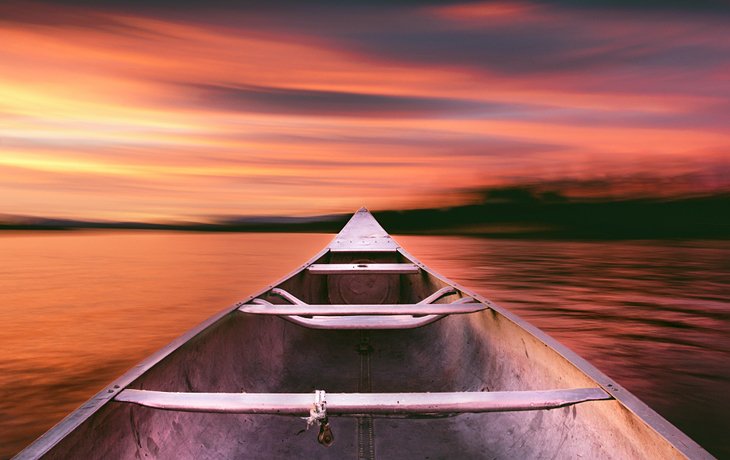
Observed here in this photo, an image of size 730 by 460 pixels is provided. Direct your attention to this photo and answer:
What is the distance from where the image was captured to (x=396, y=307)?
11.6 ft

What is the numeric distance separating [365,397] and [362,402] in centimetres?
5

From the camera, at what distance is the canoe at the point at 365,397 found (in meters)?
1.83

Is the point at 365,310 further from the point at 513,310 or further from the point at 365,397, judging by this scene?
the point at 513,310

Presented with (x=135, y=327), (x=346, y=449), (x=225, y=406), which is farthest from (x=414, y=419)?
(x=135, y=327)

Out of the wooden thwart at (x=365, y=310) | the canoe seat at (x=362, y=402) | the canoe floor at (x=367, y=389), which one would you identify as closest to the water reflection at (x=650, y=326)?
the canoe floor at (x=367, y=389)

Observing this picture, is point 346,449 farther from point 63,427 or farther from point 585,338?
point 585,338

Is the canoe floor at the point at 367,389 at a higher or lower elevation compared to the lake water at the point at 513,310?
higher

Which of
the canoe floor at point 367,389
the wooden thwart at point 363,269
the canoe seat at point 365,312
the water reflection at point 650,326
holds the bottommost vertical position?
the water reflection at point 650,326

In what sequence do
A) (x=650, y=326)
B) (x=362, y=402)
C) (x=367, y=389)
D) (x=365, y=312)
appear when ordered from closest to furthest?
(x=362, y=402) → (x=365, y=312) → (x=367, y=389) → (x=650, y=326)

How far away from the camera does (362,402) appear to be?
1.87 meters

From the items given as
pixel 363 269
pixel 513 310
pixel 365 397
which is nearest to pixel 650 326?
pixel 513 310

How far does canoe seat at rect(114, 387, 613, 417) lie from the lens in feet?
6.02

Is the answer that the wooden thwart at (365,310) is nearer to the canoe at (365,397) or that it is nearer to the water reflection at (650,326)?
the canoe at (365,397)

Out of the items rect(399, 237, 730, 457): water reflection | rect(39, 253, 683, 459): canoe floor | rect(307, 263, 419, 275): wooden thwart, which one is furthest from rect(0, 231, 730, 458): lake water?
rect(307, 263, 419, 275): wooden thwart
